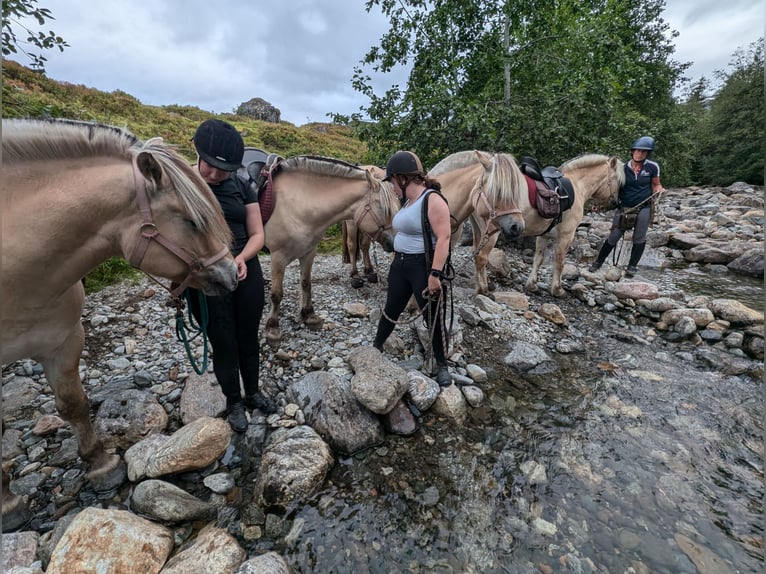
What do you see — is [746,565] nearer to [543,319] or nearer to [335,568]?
[335,568]

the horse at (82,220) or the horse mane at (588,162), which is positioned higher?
the horse mane at (588,162)

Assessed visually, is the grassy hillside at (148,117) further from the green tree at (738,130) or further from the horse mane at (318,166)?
the green tree at (738,130)

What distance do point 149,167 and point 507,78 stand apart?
8.19 metres

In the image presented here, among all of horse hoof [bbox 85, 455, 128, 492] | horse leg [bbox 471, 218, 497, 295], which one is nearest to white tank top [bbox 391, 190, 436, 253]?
horse leg [bbox 471, 218, 497, 295]

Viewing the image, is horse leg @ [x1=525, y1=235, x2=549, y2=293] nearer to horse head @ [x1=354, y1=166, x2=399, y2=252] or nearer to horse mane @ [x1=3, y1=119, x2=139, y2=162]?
horse head @ [x1=354, y1=166, x2=399, y2=252]

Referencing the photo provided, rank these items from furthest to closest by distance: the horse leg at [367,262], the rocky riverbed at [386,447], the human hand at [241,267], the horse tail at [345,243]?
1. the horse tail at [345,243]
2. the horse leg at [367,262]
3. the human hand at [241,267]
4. the rocky riverbed at [386,447]

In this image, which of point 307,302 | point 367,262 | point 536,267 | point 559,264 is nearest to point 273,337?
point 307,302

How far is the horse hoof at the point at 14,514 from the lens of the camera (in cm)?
212

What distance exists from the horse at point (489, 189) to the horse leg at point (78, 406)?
430 cm

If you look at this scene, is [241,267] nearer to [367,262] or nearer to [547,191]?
[367,262]

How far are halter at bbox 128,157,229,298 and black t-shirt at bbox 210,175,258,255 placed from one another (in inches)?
24.9

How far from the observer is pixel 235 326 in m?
2.74

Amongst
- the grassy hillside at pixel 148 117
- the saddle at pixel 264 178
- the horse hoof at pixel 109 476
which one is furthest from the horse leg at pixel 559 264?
the grassy hillside at pixel 148 117

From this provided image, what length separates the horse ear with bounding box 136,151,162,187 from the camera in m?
1.58
